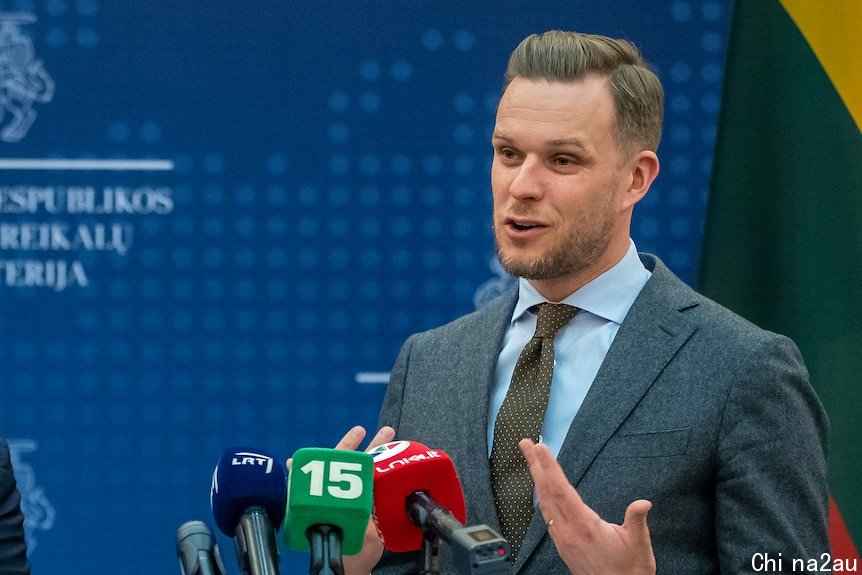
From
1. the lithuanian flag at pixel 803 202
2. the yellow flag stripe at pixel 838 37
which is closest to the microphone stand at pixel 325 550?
the lithuanian flag at pixel 803 202

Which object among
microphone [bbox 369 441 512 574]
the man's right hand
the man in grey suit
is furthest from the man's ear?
microphone [bbox 369 441 512 574]

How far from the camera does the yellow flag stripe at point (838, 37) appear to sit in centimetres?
285

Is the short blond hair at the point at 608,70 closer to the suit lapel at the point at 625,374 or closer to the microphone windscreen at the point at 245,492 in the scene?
the suit lapel at the point at 625,374

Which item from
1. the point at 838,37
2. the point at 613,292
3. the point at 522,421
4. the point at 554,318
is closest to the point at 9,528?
the point at 522,421

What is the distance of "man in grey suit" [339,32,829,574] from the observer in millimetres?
1815

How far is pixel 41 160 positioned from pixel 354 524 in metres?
1.95

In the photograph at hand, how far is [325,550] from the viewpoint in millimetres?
1244

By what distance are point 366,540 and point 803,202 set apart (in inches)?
63.7

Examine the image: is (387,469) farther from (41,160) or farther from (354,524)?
(41,160)

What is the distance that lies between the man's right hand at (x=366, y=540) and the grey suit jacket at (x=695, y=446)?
0.21 m

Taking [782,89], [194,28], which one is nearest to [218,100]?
[194,28]

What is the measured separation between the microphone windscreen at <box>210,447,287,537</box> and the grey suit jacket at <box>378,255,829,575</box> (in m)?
0.60

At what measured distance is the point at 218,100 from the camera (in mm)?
2930

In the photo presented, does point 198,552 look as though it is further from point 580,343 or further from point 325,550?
point 580,343
